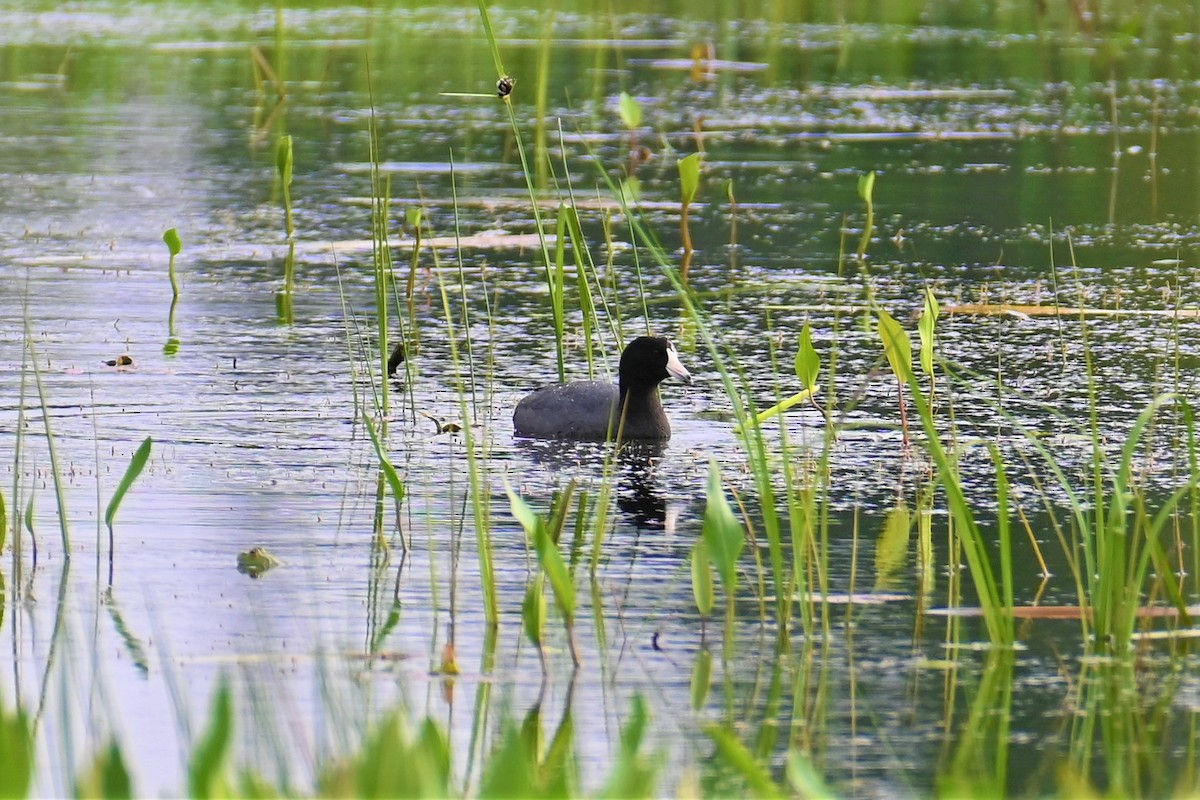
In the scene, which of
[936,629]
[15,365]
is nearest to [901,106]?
[15,365]

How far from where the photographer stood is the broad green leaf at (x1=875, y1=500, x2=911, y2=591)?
18.4ft

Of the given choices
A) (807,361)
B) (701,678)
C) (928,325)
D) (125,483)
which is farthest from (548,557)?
(928,325)

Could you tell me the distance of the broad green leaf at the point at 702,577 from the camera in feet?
16.3

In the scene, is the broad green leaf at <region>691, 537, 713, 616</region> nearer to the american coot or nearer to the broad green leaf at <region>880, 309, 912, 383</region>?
the broad green leaf at <region>880, 309, 912, 383</region>

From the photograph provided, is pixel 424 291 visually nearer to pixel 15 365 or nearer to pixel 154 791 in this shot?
pixel 15 365

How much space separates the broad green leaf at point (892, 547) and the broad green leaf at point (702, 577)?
648mm

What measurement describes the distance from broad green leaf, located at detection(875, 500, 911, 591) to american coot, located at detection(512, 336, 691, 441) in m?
1.31

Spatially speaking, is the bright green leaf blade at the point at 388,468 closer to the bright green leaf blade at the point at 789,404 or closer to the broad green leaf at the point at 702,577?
the broad green leaf at the point at 702,577

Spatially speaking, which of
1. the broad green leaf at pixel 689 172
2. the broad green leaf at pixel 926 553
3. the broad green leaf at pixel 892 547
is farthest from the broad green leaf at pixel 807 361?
the broad green leaf at pixel 689 172

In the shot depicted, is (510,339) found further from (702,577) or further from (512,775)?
(512,775)

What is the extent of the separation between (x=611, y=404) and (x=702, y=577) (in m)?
2.46

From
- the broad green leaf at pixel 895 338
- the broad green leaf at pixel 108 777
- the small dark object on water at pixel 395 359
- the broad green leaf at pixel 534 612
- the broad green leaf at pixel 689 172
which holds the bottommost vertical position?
the broad green leaf at pixel 534 612

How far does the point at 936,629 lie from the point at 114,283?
6.32m

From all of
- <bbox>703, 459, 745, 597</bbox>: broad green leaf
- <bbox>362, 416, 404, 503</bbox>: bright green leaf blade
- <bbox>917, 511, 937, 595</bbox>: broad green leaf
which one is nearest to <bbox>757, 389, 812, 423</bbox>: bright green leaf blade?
<bbox>917, 511, 937, 595</bbox>: broad green leaf
